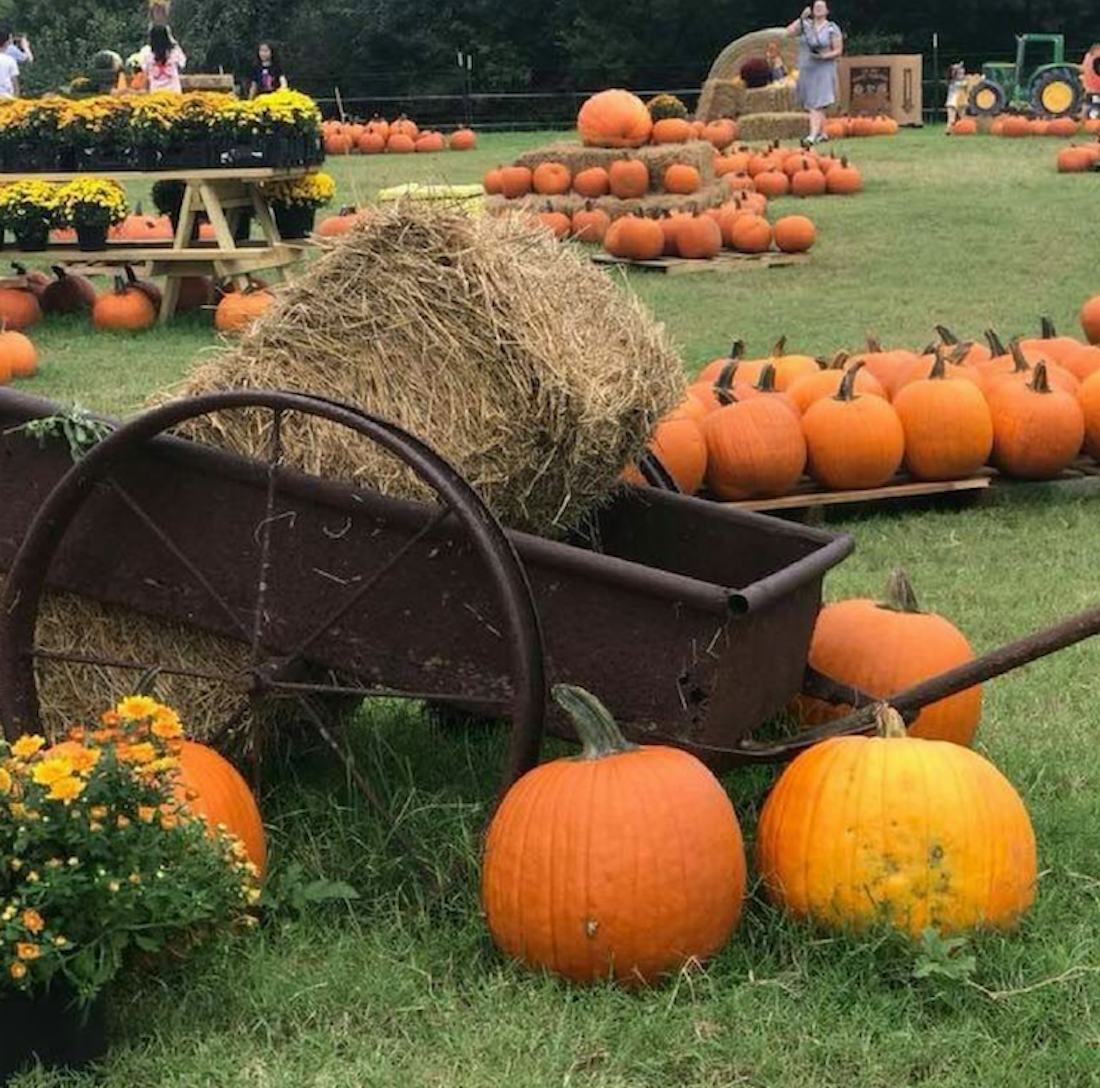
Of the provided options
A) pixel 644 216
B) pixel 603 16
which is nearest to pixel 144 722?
pixel 644 216

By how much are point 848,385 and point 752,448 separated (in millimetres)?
560

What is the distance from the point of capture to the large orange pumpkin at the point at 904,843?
3.25 m

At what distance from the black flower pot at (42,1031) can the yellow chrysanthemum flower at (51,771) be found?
0.34m

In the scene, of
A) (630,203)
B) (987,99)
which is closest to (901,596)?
(630,203)

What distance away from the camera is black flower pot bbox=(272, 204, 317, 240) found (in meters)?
13.6

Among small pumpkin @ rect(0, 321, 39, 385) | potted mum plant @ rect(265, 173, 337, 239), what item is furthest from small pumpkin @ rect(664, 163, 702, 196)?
small pumpkin @ rect(0, 321, 39, 385)

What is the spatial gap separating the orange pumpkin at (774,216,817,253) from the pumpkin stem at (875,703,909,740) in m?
11.2

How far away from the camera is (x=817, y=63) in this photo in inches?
989

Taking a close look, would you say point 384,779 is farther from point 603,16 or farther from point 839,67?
point 603,16

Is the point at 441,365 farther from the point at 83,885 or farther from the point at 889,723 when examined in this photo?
the point at 83,885

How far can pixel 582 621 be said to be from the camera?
3.47 meters

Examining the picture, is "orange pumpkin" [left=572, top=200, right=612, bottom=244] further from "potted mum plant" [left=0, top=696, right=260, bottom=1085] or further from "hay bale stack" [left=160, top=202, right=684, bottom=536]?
"potted mum plant" [left=0, top=696, right=260, bottom=1085]

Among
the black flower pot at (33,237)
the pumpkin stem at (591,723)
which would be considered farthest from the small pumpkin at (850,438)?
the black flower pot at (33,237)

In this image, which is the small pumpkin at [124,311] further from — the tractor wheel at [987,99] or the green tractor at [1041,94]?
the tractor wheel at [987,99]
